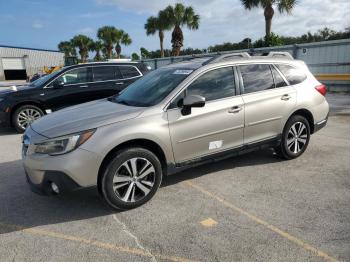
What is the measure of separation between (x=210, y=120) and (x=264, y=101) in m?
1.03

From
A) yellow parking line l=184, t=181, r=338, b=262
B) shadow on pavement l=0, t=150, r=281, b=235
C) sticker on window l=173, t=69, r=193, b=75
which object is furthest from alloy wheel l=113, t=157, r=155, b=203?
sticker on window l=173, t=69, r=193, b=75

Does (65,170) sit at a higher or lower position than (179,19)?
lower

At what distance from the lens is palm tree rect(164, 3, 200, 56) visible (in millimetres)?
34781

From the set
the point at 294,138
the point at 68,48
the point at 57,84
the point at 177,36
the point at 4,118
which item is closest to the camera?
the point at 294,138

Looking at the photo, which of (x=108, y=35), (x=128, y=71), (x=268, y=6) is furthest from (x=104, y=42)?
(x=128, y=71)

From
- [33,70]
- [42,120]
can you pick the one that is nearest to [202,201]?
[42,120]

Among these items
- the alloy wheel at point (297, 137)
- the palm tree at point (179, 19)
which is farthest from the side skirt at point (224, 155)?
the palm tree at point (179, 19)

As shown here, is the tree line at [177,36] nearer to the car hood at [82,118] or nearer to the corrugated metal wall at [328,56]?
the corrugated metal wall at [328,56]

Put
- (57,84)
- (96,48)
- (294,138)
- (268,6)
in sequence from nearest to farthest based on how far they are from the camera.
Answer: (294,138)
(57,84)
(268,6)
(96,48)

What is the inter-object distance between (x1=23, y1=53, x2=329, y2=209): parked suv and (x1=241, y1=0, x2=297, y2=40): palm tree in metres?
18.2

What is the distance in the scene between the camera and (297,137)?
5.37 m

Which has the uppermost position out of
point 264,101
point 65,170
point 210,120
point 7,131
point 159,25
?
point 159,25

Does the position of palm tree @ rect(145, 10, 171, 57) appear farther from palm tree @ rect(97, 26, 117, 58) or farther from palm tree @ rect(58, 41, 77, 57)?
palm tree @ rect(58, 41, 77, 57)

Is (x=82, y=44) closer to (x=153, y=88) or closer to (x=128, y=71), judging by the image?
(x=128, y=71)
